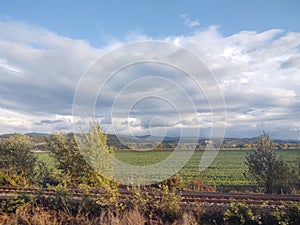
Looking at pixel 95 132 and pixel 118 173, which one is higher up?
pixel 95 132

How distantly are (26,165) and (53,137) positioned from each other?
9.61 feet

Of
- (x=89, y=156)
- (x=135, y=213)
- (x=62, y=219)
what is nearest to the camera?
(x=135, y=213)

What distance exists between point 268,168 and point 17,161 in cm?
1765

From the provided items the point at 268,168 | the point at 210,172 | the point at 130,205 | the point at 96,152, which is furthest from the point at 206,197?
the point at 210,172

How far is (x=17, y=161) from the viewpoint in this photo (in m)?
21.3

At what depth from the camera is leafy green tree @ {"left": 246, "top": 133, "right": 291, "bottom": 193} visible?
18.0m

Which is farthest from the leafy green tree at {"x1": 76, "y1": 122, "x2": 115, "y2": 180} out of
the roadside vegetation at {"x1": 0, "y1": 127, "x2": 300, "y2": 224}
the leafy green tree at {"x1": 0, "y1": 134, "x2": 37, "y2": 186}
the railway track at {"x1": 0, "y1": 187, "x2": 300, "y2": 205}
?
the leafy green tree at {"x1": 0, "y1": 134, "x2": 37, "y2": 186}

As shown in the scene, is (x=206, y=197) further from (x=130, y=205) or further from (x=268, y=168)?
(x=268, y=168)

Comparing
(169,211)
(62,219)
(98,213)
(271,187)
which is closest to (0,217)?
(62,219)

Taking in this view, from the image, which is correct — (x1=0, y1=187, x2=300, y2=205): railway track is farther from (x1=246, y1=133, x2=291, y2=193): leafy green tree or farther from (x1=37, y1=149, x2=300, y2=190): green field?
(x1=37, y1=149, x2=300, y2=190): green field

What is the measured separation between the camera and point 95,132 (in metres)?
18.7

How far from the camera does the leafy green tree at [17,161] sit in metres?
20.6

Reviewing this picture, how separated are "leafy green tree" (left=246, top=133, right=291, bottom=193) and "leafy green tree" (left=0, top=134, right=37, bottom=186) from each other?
1560 cm

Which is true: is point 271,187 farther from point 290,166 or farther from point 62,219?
point 62,219
